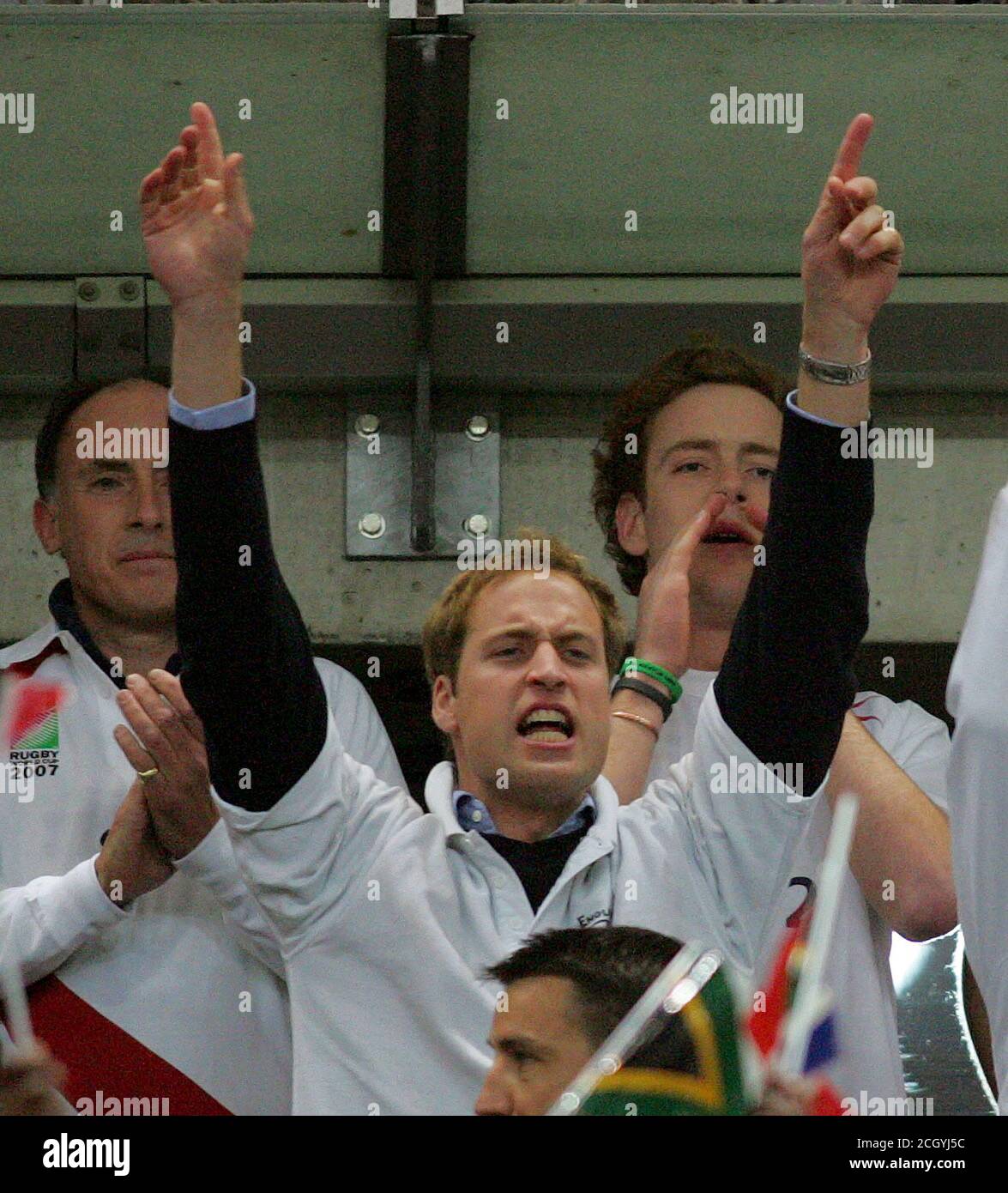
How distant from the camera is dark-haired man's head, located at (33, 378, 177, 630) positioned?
2.66m

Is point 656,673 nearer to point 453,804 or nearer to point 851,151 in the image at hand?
point 453,804

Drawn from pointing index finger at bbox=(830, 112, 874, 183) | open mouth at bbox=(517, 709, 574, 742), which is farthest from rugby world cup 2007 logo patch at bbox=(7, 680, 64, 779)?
pointing index finger at bbox=(830, 112, 874, 183)

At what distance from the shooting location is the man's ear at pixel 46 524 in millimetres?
2799

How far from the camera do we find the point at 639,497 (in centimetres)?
279

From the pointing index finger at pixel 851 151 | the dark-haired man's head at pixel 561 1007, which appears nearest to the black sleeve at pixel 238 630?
the dark-haired man's head at pixel 561 1007

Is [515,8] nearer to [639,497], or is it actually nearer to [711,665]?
[639,497]

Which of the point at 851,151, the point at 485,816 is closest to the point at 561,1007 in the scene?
the point at 485,816

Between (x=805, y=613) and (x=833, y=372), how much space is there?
24 centimetres

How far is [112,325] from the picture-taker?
3.03m

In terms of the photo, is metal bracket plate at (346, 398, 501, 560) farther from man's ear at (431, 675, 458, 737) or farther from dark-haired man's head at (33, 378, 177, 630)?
man's ear at (431, 675, 458, 737)

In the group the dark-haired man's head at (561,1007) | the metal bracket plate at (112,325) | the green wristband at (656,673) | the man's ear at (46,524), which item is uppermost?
the metal bracket plate at (112,325)

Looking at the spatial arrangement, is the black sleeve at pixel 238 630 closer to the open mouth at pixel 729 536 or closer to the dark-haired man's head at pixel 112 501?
the dark-haired man's head at pixel 112 501

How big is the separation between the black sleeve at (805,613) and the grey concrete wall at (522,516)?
0.99 m
